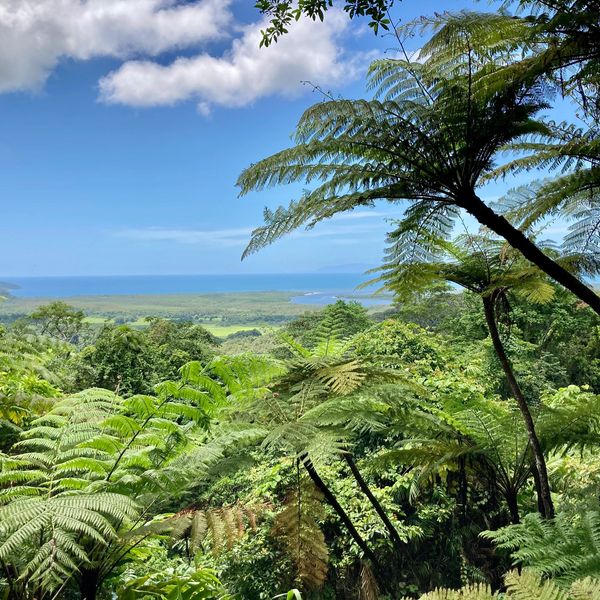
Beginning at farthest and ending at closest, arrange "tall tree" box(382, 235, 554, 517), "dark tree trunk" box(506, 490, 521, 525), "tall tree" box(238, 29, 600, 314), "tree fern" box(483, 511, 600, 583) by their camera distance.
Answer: "dark tree trunk" box(506, 490, 521, 525) < "tall tree" box(382, 235, 554, 517) < "tall tree" box(238, 29, 600, 314) < "tree fern" box(483, 511, 600, 583)

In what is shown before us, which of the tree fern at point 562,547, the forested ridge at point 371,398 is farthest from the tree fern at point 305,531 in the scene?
the tree fern at point 562,547

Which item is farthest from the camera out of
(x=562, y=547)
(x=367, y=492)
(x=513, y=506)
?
(x=513, y=506)

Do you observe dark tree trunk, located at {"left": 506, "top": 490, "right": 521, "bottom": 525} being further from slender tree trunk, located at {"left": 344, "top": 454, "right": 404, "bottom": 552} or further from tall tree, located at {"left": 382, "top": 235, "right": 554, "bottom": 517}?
slender tree trunk, located at {"left": 344, "top": 454, "right": 404, "bottom": 552}

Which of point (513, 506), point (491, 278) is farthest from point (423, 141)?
point (513, 506)

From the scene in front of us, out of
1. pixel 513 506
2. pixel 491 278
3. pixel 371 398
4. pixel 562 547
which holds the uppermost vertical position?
pixel 491 278

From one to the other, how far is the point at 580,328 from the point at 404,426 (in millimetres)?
13003

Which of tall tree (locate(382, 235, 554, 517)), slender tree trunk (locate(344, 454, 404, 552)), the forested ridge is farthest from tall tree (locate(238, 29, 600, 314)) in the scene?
slender tree trunk (locate(344, 454, 404, 552))

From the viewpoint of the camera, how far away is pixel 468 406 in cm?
341

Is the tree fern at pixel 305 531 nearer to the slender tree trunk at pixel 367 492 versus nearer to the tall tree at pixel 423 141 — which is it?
the slender tree trunk at pixel 367 492

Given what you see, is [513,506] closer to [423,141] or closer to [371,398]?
[371,398]

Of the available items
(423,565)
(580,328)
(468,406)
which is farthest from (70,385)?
(580,328)

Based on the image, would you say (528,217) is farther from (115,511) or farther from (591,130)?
(115,511)

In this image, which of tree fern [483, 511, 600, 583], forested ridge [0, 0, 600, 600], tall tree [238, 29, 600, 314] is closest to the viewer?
tree fern [483, 511, 600, 583]

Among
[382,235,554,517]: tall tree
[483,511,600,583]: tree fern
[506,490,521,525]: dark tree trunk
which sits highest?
[382,235,554,517]: tall tree
